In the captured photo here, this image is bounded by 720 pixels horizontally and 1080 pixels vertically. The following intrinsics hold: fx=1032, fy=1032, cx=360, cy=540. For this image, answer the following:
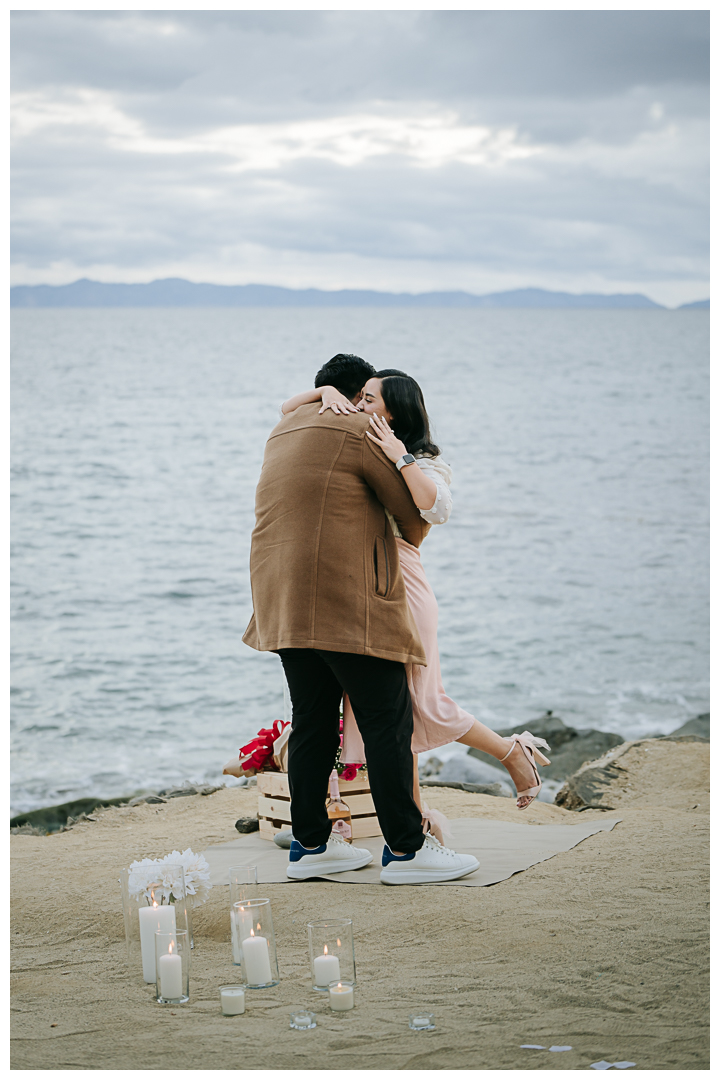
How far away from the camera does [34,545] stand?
861 inches

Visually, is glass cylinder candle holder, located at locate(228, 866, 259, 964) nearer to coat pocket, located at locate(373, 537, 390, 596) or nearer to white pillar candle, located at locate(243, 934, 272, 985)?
white pillar candle, located at locate(243, 934, 272, 985)

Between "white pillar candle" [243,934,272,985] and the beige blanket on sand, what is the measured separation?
0.98 meters

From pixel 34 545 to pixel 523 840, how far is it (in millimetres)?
18582

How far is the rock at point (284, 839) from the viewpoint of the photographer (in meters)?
5.02

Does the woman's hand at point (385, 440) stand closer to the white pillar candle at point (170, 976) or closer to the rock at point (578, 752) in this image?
the white pillar candle at point (170, 976)

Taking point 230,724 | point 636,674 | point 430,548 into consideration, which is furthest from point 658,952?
point 430,548

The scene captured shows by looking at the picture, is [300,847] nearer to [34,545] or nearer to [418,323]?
[34,545]

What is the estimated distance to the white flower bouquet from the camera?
378cm

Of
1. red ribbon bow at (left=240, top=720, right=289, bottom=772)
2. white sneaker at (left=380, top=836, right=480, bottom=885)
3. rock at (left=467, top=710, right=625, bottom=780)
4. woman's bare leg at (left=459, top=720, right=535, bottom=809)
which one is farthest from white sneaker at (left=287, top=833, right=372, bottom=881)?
rock at (left=467, top=710, right=625, bottom=780)

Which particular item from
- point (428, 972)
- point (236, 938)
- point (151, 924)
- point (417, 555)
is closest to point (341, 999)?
point (428, 972)

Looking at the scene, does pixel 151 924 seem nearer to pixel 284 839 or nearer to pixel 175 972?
pixel 175 972

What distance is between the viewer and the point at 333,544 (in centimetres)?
415

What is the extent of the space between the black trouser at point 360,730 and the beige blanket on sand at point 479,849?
0.89 ft

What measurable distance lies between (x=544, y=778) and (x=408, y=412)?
4747 mm
